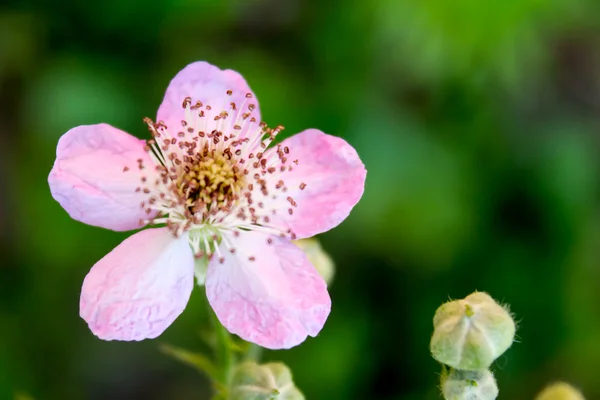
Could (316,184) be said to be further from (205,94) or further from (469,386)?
(469,386)

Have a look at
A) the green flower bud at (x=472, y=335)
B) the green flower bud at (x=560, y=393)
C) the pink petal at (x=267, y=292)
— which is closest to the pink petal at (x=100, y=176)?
the pink petal at (x=267, y=292)

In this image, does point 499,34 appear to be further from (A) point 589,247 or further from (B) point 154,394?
(B) point 154,394

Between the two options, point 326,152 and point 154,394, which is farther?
point 154,394

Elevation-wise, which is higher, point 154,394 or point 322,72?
point 322,72

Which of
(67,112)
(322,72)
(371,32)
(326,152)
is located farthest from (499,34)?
(67,112)

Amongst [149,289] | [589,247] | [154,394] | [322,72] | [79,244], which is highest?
[322,72]

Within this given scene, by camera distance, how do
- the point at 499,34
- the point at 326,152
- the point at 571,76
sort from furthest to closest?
the point at 571,76, the point at 499,34, the point at 326,152
